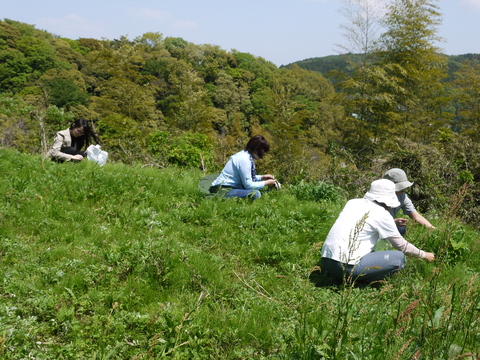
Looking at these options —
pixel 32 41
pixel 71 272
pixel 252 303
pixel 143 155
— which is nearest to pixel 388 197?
pixel 252 303

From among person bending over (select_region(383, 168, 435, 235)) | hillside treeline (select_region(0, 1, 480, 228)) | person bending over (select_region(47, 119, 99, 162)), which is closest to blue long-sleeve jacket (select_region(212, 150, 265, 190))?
person bending over (select_region(383, 168, 435, 235))

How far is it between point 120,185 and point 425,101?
1576cm

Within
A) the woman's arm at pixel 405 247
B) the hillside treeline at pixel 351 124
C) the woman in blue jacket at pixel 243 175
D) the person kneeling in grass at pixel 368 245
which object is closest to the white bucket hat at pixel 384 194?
the person kneeling in grass at pixel 368 245

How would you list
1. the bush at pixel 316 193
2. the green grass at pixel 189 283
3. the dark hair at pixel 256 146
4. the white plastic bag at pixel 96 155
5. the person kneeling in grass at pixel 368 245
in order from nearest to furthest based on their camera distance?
1. the green grass at pixel 189 283
2. the person kneeling in grass at pixel 368 245
3. the dark hair at pixel 256 146
4. the bush at pixel 316 193
5. the white plastic bag at pixel 96 155

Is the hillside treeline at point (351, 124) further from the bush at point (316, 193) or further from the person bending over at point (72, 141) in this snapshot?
the person bending over at point (72, 141)

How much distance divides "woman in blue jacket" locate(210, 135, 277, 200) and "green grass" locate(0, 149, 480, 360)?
0.20 metres

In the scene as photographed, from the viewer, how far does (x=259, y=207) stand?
4.80 m

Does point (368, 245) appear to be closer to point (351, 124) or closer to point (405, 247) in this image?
point (405, 247)

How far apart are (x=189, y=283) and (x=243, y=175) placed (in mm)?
2371

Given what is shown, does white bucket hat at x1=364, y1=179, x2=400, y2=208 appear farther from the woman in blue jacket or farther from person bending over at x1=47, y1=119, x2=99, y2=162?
person bending over at x1=47, y1=119, x2=99, y2=162

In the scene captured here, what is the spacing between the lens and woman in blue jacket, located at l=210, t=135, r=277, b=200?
16.9ft

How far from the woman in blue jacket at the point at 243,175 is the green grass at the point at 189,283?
0.66 feet

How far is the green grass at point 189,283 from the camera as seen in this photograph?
6.79 feet

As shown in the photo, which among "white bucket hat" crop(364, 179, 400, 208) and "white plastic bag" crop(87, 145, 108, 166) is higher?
"white plastic bag" crop(87, 145, 108, 166)
